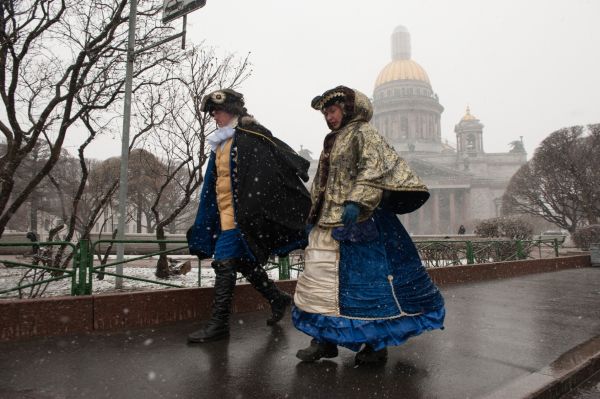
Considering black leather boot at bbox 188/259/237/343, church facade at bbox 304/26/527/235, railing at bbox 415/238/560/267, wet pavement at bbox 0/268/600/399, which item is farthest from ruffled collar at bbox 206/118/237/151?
church facade at bbox 304/26/527/235

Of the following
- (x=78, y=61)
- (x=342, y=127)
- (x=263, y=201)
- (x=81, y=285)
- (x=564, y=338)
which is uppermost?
(x=78, y=61)

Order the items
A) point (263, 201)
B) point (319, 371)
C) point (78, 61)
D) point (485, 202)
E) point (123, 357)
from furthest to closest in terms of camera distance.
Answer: point (485, 202) → point (78, 61) → point (263, 201) → point (123, 357) → point (319, 371)

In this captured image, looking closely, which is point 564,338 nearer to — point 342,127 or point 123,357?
point 342,127

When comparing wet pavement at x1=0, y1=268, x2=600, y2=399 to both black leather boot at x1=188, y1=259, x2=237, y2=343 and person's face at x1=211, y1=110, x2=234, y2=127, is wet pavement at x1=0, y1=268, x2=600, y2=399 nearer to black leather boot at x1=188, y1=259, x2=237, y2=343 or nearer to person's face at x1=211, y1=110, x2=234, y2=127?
black leather boot at x1=188, y1=259, x2=237, y2=343

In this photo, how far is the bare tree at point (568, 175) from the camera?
28000mm

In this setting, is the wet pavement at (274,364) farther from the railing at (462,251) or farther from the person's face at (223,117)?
the railing at (462,251)

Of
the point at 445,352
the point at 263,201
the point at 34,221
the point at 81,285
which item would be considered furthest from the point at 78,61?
the point at 34,221

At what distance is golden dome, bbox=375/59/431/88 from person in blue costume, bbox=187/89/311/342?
3069 inches

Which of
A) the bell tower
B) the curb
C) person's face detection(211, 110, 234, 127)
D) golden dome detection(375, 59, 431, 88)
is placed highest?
golden dome detection(375, 59, 431, 88)

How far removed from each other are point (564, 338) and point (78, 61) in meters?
9.04

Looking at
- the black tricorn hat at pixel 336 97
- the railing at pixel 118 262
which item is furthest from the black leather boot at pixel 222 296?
the black tricorn hat at pixel 336 97

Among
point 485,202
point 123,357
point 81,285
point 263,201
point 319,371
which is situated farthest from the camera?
point 485,202

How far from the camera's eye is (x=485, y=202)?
213ft

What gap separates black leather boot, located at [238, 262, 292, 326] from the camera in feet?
13.0
